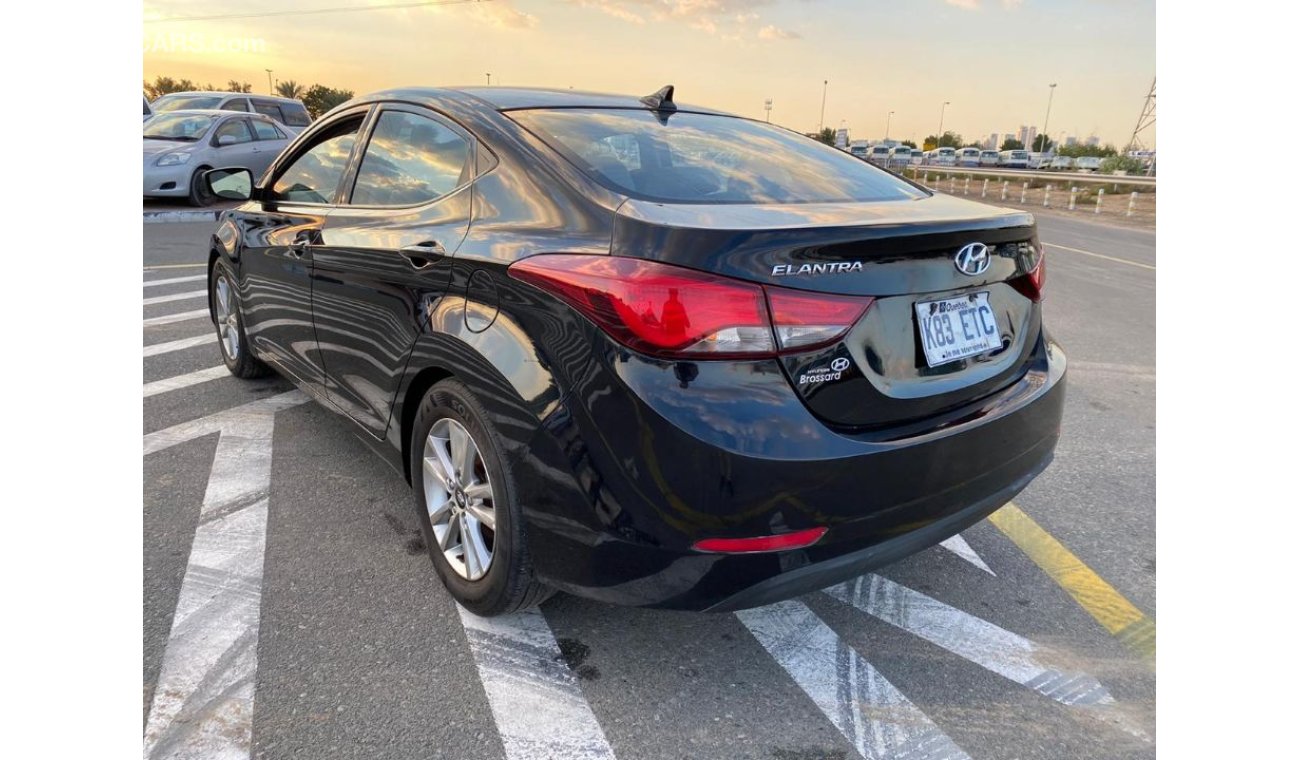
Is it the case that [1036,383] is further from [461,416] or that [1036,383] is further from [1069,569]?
[461,416]

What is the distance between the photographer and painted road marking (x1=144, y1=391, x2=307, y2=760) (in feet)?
6.75

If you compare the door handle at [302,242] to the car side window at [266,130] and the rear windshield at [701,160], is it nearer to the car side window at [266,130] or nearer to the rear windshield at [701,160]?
the rear windshield at [701,160]

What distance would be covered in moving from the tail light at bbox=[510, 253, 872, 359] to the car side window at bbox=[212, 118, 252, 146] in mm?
13754

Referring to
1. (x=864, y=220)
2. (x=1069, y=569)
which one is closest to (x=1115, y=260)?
(x=1069, y=569)

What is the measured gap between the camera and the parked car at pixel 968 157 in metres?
67.9

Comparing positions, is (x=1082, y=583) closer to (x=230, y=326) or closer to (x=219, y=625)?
(x=219, y=625)

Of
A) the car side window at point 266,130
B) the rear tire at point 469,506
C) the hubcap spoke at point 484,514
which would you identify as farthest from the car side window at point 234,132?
the hubcap spoke at point 484,514

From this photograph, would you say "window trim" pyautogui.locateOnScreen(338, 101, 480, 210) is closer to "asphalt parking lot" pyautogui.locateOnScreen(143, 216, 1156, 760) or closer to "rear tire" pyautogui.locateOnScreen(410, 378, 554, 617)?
"rear tire" pyautogui.locateOnScreen(410, 378, 554, 617)

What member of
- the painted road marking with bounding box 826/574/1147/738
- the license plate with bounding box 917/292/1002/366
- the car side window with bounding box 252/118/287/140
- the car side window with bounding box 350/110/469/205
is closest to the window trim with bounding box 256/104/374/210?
the car side window with bounding box 350/110/469/205

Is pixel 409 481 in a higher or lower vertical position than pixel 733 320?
lower

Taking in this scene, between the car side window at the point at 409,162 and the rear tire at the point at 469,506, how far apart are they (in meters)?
0.71

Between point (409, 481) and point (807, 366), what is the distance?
63.4 inches

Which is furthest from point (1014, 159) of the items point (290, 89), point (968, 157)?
point (290, 89)

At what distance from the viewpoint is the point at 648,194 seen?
86.5 inches
